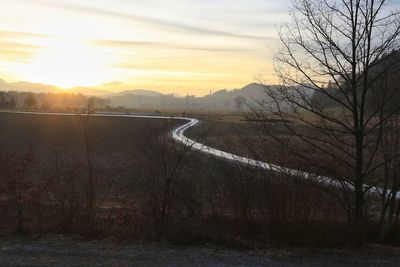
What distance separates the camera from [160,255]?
359 inches

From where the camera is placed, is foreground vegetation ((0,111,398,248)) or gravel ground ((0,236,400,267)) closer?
gravel ground ((0,236,400,267))

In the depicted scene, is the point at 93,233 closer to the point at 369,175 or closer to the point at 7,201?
the point at 7,201

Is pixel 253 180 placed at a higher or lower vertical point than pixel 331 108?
lower

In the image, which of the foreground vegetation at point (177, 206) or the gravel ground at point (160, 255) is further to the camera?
the foreground vegetation at point (177, 206)

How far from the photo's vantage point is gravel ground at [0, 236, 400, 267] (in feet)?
28.3

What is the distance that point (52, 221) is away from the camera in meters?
11.4

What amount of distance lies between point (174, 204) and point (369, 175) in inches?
154

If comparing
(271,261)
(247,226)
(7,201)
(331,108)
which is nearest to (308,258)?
(271,261)

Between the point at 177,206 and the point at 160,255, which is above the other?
the point at 177,206

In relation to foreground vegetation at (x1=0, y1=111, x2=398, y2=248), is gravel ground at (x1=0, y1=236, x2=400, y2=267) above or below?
below

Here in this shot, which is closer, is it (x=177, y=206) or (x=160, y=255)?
(x=160, y=255)

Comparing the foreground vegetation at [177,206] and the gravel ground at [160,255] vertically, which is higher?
the foreground vegetation at [177,206]

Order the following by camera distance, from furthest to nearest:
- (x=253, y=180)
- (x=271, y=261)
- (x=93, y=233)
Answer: (x=253, y=180)
(x=93, y=233)
(x=271, y=261)

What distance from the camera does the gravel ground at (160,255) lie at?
8.63 m
